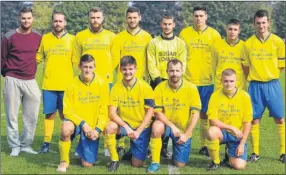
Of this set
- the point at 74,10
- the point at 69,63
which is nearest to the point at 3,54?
the point at 69,63

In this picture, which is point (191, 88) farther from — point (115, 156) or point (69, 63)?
point (69, 63)

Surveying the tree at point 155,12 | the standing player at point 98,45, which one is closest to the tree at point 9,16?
the tree at point 155,12

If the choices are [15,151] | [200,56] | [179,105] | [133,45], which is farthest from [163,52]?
[15,151]

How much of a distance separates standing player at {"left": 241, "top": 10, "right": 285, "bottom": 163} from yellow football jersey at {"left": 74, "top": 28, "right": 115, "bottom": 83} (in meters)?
1.97

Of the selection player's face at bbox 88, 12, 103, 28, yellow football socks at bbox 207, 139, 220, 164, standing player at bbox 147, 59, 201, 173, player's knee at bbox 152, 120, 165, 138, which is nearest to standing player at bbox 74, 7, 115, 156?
player's face at bbox 88, 12, 103, 28

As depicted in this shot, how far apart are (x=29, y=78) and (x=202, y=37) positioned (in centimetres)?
258

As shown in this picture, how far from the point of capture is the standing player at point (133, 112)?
6.03 meters

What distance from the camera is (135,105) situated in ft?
20.1

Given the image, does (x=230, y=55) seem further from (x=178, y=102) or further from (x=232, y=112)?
(x=178, y=102)

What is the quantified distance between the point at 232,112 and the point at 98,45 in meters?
2.16

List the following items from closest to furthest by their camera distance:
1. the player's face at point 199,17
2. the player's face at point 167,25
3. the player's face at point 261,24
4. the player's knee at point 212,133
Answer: the player's knee at point 212,133
the player's face at point 261,24
the player's face at point 167,25
the player's face at point 199,17

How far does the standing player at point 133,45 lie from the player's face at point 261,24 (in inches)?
60.7

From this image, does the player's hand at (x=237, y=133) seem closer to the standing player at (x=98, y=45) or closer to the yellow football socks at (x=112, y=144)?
the yellow football socks at (x=112, y=144)

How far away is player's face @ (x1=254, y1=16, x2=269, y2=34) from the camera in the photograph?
20.9 ft
